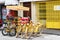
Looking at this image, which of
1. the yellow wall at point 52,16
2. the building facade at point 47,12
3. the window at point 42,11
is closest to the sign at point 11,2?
the building facade at point 47,12

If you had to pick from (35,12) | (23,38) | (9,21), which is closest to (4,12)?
(35,12)

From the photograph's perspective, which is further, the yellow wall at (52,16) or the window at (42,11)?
the window at (42,11)

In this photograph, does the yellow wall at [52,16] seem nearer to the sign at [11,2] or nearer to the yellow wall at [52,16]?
the yellow wall at [52,16]

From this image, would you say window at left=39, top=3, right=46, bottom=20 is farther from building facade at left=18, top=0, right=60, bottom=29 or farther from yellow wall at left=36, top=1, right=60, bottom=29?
yellow wall at left=36, top=1, right=60, bottom=29

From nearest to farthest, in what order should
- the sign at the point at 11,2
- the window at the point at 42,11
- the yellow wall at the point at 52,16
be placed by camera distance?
the yellow wall at the point at 52,16 → the window at the point at 42,11 → the sign at the point at 11,2

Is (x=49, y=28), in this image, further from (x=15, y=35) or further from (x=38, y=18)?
(x=15, y=35)

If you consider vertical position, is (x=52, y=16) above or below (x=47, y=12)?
below

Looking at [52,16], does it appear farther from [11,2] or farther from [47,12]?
[11,2]

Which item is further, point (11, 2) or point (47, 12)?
point (11, 2)

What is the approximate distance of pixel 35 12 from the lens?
2277 cm

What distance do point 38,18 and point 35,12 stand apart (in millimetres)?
701

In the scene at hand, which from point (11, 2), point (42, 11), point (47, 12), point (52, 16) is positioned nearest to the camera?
point (52, 16)

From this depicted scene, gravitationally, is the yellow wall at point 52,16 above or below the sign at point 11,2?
below

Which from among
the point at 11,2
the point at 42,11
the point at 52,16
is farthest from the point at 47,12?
the point at 11,2
